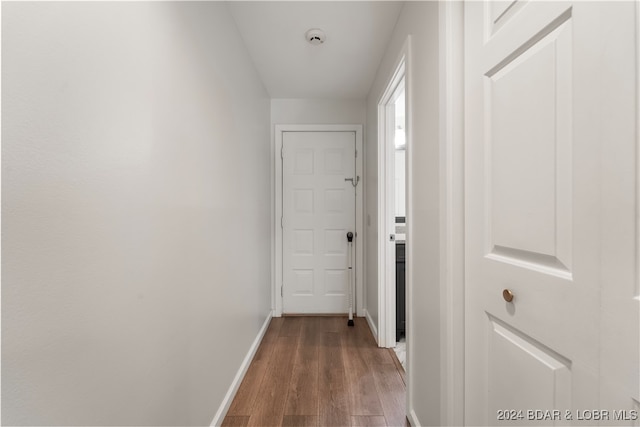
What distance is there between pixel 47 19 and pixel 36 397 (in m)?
0.78

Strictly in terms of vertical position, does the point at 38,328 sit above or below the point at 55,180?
below

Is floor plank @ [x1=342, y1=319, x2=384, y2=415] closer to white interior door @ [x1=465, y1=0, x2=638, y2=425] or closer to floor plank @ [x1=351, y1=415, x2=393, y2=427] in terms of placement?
floor plank @ [x1=351, y1=415, x2=393, y2=427]

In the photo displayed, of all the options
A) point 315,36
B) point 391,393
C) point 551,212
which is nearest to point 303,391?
point 391,393

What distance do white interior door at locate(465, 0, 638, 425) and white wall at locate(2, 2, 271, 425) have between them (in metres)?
1.12

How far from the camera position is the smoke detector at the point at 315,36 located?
78.4 inches

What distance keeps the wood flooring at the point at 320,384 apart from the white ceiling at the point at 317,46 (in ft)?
7.82

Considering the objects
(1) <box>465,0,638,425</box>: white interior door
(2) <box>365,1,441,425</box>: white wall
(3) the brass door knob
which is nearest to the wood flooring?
(2) <box>365,1,441,425</box>: white wall

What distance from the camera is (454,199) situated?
1125 mm

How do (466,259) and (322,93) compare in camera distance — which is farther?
(322,93)

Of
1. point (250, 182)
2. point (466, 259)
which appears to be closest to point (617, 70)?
point (466, 259)

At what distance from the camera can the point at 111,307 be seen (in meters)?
0.79

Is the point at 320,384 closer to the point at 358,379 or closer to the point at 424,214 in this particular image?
the point at 358,379

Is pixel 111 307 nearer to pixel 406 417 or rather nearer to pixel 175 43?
pixel 175 43

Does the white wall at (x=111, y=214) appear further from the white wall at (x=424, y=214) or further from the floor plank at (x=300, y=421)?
the white wall at (x=424, y=214)
